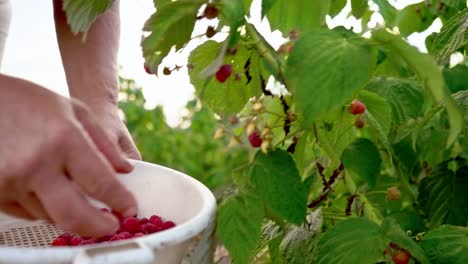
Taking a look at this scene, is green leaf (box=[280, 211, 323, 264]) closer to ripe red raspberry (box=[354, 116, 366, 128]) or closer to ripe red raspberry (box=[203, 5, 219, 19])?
ripe red raspberry (box=[354, 116, 366, 128])

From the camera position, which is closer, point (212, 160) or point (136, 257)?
point (136, 257)

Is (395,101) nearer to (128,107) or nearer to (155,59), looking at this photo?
(155,59)

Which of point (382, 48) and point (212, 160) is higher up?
point (382, 48)

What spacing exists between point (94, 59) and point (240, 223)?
0.54m

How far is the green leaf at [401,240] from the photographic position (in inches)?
33.0

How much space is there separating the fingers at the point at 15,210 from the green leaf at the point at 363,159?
0.42m

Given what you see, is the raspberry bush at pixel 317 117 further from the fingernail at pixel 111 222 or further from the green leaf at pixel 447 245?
the fingernail at pixel 111 222

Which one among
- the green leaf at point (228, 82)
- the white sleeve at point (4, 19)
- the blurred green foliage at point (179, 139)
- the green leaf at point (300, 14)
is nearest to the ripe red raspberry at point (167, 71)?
the green leaf at point (228, 82)

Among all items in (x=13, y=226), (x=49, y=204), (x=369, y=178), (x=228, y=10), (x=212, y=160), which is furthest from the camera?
(x=212, y=160)

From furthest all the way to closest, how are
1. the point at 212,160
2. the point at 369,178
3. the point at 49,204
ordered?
the point at 212,160
the point at 369,178
the point at 49,204

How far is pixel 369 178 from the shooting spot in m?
1.01

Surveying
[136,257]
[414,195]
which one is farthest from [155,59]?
[414,195]

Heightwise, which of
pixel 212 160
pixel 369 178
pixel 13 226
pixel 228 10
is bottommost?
pixel 212 160

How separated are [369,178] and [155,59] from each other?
326 millimetres
